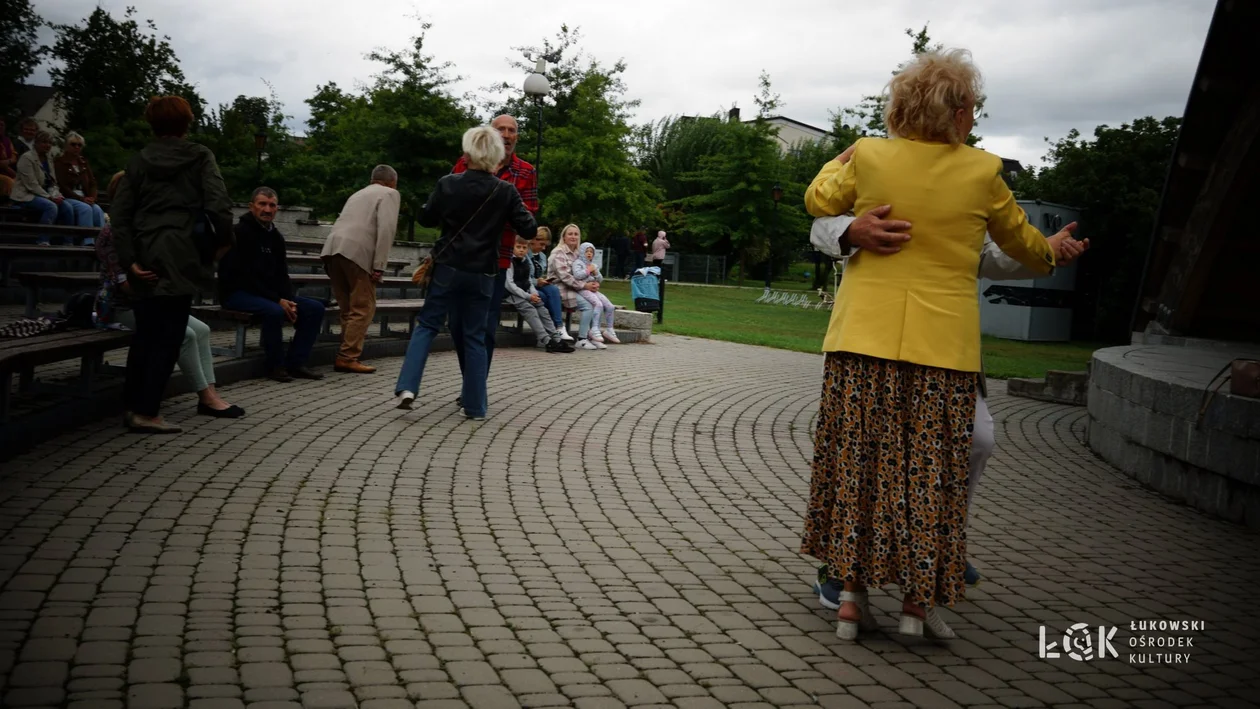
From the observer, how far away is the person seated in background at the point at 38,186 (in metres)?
15.9

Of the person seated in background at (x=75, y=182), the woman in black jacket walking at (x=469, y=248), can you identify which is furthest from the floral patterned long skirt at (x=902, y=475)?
the person seated in background at (x=75, y=182)

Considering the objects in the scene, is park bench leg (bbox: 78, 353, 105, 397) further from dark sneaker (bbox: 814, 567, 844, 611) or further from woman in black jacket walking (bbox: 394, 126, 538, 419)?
dark sneaker (bbox: 814, 567, 844, 611)

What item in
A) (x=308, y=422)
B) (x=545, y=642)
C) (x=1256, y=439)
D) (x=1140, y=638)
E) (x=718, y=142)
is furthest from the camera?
(x=718, y=142)

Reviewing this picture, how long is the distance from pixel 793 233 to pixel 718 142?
28.0ft

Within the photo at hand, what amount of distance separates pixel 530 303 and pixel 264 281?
5095mm

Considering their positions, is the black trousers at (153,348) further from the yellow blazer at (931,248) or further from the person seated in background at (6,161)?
the person seated in background at (6,161)

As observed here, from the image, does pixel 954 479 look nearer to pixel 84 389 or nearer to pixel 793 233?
pixel 84 389

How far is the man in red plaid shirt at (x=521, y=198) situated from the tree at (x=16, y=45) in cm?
544

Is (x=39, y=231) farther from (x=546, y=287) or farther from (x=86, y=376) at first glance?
(x=86, y=376)

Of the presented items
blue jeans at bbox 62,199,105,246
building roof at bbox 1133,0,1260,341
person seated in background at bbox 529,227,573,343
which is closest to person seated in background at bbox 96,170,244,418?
person seated in background at bbox 529,227,573,343

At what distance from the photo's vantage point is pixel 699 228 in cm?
5109

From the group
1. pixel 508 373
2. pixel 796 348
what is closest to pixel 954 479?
pixel 508 373

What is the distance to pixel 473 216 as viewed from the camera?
8594 mm

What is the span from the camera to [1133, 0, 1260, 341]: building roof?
35.0 feet
